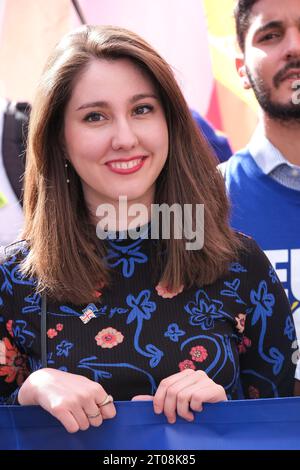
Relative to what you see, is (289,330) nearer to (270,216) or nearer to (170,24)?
(270,216)

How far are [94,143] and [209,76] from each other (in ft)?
5.57

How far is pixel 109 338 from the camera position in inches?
77.7

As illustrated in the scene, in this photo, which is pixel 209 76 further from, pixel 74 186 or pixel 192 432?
pixel 192 432

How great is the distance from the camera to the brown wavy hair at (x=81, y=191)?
2.06 m

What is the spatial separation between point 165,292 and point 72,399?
417 mm

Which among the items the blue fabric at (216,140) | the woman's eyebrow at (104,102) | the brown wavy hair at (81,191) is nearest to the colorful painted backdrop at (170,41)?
the blue fabric at (216,140)

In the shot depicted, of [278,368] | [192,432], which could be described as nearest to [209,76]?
A: [278,368]

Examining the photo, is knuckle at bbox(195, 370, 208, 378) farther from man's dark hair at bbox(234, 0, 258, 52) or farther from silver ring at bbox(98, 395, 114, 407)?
man's dark hair at bbox(234, 0, 258, 52)

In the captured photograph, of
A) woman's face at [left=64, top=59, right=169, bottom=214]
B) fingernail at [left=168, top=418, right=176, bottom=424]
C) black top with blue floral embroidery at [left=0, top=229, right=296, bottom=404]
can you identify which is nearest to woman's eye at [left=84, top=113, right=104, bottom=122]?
woman's face at [left=64, top=59, right=169, bottom=214]

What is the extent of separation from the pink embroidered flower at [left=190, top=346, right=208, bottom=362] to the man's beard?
117 cm

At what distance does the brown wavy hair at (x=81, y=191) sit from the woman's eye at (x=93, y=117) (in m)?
0.08

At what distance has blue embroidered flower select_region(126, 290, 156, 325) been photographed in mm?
2008
